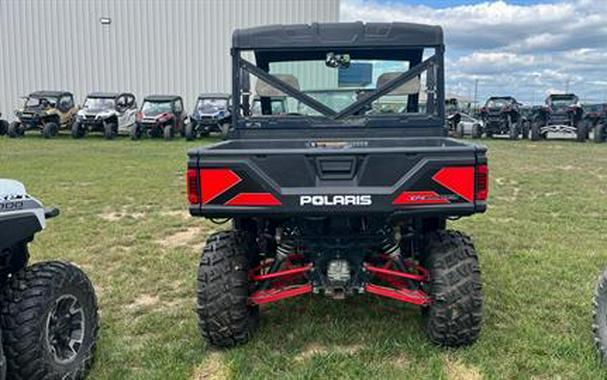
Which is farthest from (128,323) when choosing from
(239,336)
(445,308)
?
(445,308)

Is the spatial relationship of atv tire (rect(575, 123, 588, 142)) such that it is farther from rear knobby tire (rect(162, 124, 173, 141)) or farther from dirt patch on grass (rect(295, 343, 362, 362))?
dirt patch on grass (rect(295, 343, 362, 362))

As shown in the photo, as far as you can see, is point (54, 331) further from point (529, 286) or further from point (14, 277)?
point (529, 286)

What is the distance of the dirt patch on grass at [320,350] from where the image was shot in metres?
3.34

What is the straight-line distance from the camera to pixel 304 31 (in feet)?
13.1

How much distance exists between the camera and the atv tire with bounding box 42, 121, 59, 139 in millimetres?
21797

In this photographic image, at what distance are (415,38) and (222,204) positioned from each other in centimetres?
182

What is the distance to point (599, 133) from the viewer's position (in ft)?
70.1

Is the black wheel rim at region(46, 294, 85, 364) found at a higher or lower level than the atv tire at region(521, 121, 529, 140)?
lower

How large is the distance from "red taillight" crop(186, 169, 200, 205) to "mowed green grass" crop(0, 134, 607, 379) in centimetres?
95

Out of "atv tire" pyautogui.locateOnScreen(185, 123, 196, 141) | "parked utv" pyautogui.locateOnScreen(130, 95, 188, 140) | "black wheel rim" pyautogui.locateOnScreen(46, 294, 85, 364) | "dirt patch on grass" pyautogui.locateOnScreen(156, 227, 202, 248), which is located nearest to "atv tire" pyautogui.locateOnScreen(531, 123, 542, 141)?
"atv tire" pyautogui.locateOnScreen(185, 123, 196, 141)

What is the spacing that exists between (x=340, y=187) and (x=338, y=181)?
5 centimetres

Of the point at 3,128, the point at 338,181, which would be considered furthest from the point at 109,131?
the point at 338,181

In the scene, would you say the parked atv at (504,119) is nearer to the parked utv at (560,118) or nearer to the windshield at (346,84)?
the parked utv at (560,118)

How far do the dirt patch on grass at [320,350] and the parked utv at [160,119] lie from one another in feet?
61.7
